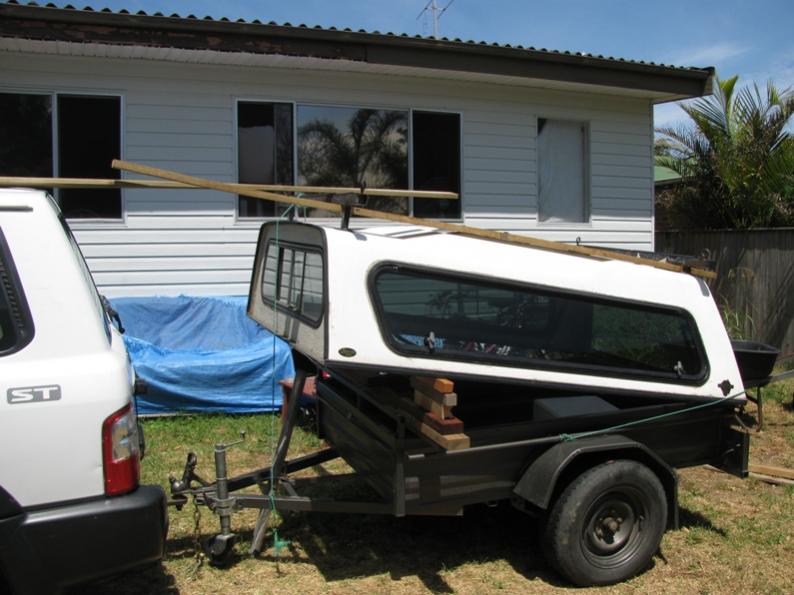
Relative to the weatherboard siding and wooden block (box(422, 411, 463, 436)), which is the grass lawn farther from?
the weatherboard siding

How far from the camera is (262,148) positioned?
8.48m

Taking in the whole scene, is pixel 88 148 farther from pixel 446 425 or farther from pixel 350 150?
pixel 446 425

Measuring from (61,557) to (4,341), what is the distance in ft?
2.67

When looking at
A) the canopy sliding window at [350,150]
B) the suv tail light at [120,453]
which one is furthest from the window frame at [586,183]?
the suv tail light at [120,453]

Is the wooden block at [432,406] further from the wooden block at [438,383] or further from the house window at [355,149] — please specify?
the house window at [355,149]

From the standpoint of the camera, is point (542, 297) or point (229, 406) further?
point (229, 406)

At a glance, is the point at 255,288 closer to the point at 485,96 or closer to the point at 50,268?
the point at 50,268

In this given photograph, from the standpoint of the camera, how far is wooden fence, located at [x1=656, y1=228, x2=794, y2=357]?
1000 centimetres

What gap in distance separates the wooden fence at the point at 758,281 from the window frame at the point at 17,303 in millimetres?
9752

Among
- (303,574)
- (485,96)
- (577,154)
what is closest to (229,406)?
(303,574)

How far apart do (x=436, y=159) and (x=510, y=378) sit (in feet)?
20.3

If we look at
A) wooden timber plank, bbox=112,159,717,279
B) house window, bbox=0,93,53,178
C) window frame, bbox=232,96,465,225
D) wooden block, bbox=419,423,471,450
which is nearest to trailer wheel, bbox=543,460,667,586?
wooden block, bbox=419,423,471,450

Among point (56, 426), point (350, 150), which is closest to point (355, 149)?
point (350, 150)

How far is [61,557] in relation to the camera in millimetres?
2629
